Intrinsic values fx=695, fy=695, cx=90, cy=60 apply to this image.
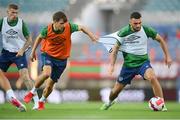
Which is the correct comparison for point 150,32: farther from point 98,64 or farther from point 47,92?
point 98,64

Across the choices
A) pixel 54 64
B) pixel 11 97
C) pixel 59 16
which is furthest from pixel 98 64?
pixel 11 97

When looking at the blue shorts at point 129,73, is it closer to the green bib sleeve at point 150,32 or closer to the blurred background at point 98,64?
the green bib sleeve at point 150,32

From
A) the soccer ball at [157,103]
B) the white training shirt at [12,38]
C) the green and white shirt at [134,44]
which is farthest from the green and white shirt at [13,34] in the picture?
the soccer ball at [157,103]

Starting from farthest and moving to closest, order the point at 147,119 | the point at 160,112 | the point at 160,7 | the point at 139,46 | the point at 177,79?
1. the point at 160,7
2. the point at 177,79
3. the point at 139,46
4. the point at 160,112
5. the point at 147,119

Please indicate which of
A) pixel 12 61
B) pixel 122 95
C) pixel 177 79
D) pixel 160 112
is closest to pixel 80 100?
pixel 122 95

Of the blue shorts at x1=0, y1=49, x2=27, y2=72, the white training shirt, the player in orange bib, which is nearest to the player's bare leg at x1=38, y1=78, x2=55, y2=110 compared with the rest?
the player in orange bib

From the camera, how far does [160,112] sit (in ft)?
39.3

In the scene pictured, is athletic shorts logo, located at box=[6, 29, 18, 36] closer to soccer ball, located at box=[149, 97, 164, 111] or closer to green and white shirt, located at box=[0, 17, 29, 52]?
green and white shirt, located at box=[0, 17, 29, 52]

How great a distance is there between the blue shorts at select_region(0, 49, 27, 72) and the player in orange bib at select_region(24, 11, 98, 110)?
1.79 ft

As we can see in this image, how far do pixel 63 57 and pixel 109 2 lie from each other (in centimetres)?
1047

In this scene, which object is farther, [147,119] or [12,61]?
[12,61]

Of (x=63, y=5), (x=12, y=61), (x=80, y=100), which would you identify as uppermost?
(x=63, y=5)

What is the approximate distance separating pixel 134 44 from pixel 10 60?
242cm

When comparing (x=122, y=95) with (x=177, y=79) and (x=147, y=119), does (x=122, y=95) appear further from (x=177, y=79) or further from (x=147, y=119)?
(x=147, y=119)
